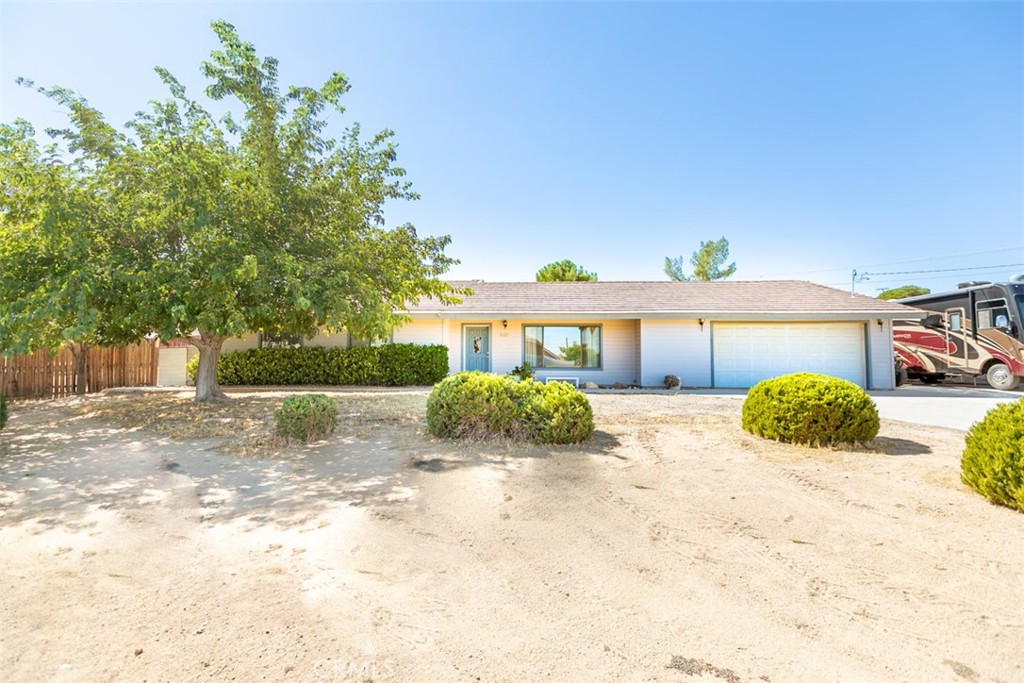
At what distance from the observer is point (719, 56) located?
931 centimetres

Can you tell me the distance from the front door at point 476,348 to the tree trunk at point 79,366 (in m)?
10.5

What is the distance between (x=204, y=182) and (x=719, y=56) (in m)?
10.5

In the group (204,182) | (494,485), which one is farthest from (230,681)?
(204,182)

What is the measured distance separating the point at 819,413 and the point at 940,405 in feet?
25.3

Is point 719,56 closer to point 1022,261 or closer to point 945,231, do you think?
point 945,231

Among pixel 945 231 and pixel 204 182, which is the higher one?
pixel 945 231

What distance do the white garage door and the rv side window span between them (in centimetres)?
301

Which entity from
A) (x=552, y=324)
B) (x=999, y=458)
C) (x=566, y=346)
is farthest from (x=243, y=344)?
(x=999, y=458)

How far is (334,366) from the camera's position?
1379 cm

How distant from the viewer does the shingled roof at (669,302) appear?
545 inches

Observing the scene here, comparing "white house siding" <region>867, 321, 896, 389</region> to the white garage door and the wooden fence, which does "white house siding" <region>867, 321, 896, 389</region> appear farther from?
the wooden fence

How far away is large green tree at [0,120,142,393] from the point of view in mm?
5758

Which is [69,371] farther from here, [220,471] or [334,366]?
[220,471]

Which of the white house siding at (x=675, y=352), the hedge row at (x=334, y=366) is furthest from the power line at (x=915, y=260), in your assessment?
the hedge row at (x=334, y=366)
